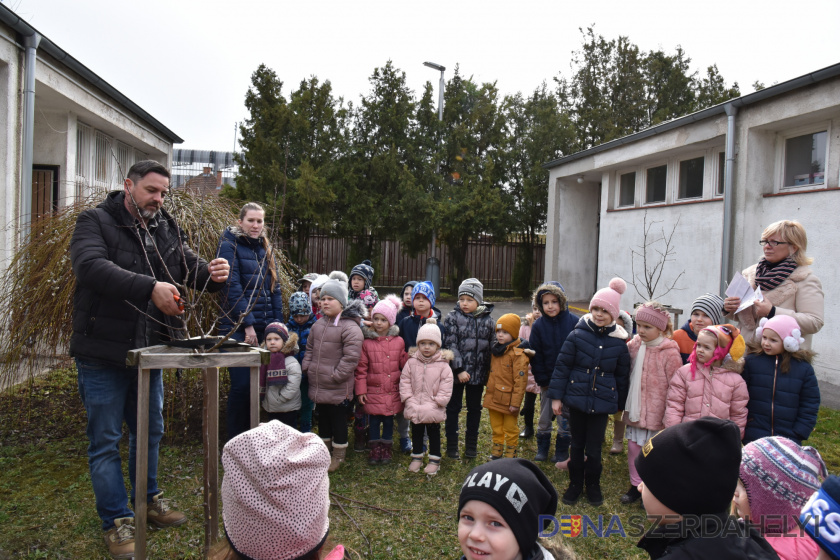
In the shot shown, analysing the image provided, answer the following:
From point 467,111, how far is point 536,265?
624 centimetres

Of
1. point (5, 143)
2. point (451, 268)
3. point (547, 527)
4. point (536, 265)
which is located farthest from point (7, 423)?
point (536, 265)

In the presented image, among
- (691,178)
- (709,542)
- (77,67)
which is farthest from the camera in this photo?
(691,178)

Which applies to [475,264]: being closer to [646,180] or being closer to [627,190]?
[627,190]

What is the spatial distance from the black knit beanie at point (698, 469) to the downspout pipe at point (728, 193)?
28.7ft

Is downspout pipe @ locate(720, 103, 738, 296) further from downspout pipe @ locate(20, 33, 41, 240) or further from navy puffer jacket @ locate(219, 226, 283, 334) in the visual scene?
downspout pipe @ locate(20, 33, 41, 240)

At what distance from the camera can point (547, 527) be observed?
220 centimetres

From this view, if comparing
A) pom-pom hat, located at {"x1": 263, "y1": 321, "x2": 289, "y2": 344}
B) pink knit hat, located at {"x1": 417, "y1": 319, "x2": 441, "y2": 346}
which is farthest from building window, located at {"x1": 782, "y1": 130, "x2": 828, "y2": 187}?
pom-pom hat, located at {"x1": 263, "y1": 321, "x2": 289, "y2": 344}

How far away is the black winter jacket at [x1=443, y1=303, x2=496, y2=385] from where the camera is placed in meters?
4.91

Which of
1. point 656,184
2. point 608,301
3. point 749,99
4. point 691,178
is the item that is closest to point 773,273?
point 608,301

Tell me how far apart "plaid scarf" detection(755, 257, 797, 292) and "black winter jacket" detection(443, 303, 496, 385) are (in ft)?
7.02

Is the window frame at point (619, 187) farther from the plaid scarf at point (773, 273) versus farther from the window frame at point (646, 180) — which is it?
the plaid scarf at point (773, 273)

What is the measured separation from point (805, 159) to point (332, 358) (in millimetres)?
8442

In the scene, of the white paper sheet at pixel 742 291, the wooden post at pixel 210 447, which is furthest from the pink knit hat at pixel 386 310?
the white paper sheet at pixel 742 291

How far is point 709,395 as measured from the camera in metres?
3.87
